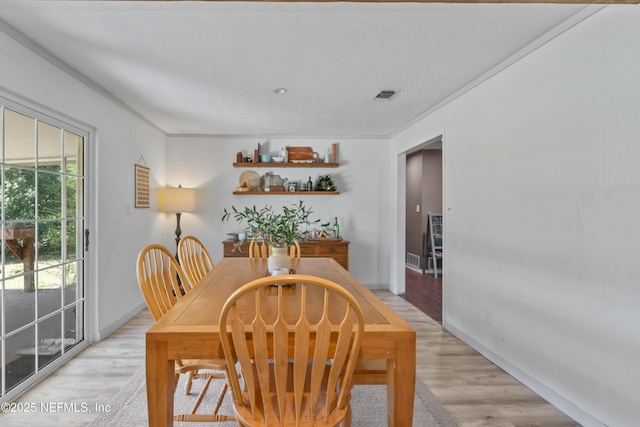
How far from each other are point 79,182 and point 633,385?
13.1ft

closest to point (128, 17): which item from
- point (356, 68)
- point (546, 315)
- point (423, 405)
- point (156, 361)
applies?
point (356, 68)

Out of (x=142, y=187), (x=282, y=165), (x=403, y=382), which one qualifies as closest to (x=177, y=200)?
(x=142, y=187)

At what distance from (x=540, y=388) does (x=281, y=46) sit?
2.84m

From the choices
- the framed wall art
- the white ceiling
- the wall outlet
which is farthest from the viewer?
the framed wall art

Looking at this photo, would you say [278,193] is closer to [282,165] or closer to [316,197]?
[282,165]

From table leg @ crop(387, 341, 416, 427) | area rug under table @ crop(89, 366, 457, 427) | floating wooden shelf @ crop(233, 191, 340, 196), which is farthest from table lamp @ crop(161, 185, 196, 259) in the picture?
table leg @ crop(387, 341, 416, 427)

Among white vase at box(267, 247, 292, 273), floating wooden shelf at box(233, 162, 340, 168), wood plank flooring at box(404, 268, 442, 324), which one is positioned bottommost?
wood plank flooring at box(404, 268, 442, 324)

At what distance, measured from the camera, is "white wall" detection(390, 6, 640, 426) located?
5.68 ft

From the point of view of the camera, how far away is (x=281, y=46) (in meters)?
2.33

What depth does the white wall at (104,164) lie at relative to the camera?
7.42 ft

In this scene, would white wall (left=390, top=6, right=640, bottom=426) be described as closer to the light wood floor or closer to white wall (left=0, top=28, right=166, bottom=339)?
the light wood floor

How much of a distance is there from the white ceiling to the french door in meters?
0.62

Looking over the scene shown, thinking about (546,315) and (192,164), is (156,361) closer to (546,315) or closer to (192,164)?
(546,315)

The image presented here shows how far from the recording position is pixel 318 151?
5.14 meters
